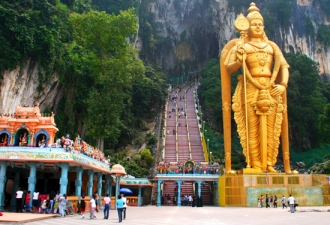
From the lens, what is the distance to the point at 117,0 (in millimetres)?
41906

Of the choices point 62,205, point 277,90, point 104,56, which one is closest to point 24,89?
point 104,56

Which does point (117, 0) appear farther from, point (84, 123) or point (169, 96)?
point (84, 123)

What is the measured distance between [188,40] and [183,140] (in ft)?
104

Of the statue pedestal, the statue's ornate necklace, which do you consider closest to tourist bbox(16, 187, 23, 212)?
the statue pedestal

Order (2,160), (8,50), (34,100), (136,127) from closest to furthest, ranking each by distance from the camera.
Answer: (2,160) < (8,50) < (34,100) < (136,127)

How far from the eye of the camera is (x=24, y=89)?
2211 centimetres

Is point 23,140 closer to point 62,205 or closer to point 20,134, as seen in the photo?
point 20,134

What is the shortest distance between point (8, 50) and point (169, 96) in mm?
27050

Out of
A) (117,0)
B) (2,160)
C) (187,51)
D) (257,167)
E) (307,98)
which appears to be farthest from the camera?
(187,51)

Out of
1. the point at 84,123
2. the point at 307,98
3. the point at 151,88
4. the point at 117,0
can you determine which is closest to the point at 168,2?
the point at 117,0

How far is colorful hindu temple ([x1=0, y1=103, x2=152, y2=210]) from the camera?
12.1 metres

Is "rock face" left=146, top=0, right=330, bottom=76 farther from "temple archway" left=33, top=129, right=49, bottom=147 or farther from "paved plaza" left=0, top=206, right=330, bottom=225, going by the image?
"paved plaza" left=0, top=206, right=330, bottom=225

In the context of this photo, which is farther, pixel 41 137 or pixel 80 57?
pixel 80 57

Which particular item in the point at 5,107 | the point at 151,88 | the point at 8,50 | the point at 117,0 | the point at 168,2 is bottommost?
the point at 5,107
